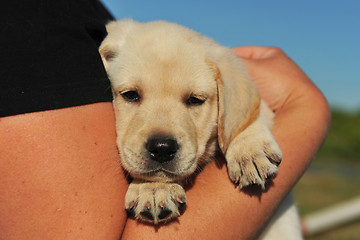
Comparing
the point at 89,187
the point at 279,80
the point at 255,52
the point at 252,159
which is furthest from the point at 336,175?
the point at 89,187

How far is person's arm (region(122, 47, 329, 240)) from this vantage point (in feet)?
7.12

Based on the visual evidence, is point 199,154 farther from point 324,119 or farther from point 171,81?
point 324,119

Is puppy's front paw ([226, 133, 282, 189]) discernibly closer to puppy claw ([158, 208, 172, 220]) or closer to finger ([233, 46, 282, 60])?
puppy claw ([158, 208, 172, 220])

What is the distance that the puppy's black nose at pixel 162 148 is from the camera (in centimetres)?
247

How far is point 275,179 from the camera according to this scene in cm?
252

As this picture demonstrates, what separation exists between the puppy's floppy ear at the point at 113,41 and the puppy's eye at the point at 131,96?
33 centimetres

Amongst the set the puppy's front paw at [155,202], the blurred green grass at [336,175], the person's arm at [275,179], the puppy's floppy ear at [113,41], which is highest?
the puppy's floppy ear at [113,41]

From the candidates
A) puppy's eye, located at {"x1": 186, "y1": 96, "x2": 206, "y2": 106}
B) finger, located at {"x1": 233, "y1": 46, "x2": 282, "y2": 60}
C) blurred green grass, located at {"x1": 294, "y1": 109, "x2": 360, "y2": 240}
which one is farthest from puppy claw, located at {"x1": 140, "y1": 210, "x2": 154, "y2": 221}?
blurred green grass, located at {"x1": 294, "y1": 109, "x2": 360, "y2": 240}

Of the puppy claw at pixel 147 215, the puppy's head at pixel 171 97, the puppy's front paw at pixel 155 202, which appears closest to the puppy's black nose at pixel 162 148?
the puppy's head at pixel 171 97

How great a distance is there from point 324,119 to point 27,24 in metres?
2.11

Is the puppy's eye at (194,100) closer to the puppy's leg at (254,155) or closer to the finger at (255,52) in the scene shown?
the puppy's leg at (254,155)

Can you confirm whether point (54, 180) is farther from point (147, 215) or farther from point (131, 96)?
point (131, 96)

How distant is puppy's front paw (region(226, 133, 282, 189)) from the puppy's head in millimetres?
114

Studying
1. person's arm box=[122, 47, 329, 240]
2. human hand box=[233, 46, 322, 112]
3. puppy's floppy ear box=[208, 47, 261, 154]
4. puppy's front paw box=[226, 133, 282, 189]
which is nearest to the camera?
person's arm box=[122, 47, 329, 240]
